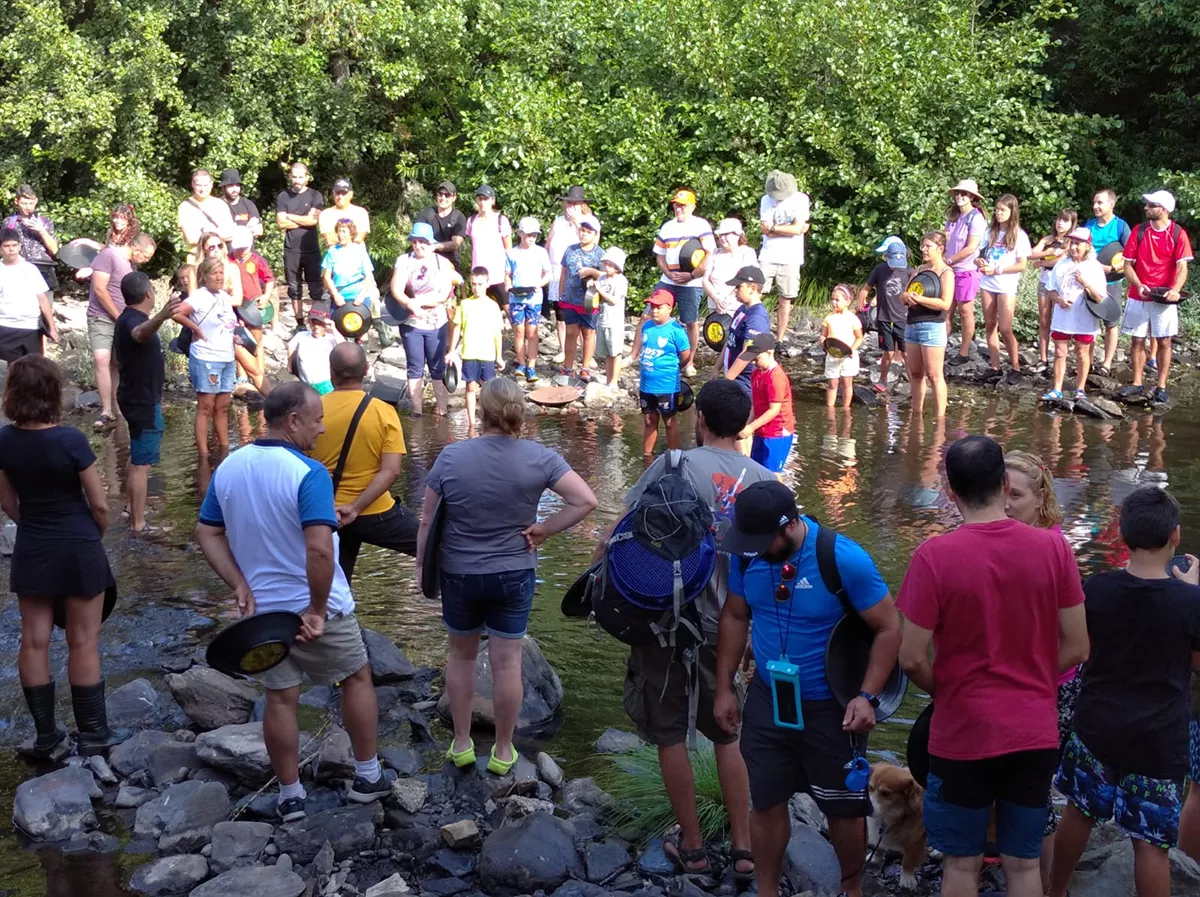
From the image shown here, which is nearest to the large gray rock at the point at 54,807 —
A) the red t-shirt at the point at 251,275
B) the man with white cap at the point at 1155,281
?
the red t-shirt at the point at 251,275

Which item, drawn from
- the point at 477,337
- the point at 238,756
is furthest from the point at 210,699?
the point at 477,337

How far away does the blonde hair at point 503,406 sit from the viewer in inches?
222

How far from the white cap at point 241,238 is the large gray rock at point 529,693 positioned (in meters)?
8.76

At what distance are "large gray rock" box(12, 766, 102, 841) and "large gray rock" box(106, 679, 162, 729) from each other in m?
0.85

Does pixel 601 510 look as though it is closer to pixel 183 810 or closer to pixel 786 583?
pixel 183 810

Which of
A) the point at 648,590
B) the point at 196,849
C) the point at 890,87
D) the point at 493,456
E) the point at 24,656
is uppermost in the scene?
the point at 890,87

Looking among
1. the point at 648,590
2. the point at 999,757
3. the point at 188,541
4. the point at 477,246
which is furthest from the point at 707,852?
the point at 477,246

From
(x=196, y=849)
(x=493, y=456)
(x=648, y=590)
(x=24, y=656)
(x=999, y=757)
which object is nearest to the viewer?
(x=999, y=757)

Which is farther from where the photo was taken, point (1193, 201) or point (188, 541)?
point (1193, 201)

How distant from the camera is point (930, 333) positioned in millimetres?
12875

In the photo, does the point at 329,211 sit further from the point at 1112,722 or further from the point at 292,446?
the point at 1112,722

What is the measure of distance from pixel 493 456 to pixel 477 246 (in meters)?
10.2

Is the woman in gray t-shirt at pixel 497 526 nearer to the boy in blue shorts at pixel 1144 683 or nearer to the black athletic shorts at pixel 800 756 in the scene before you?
the black athletic shorts at pixel 800 756

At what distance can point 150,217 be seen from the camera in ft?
62.4
